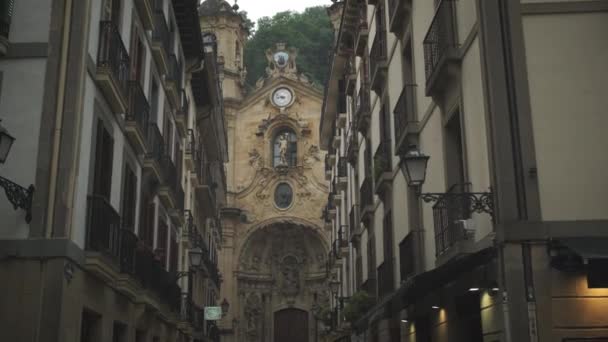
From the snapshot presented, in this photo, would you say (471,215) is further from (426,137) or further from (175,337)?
(175,337)

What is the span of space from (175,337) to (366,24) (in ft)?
40.0

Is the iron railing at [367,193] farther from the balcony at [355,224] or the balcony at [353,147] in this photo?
the balcony at [353,147]

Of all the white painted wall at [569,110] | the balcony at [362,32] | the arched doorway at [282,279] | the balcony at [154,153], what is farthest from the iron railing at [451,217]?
the arched doorway at [282,279]

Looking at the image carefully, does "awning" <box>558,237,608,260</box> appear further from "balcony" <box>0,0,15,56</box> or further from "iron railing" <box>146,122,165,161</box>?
"iron railing" <box>146,122,165,161</box>

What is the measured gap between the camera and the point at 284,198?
184 ft

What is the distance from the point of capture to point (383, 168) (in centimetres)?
2084

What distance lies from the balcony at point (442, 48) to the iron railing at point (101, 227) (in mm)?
6367

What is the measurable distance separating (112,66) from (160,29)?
711cm

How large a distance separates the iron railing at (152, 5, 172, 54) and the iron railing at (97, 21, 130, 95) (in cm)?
480

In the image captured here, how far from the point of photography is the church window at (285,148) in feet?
186

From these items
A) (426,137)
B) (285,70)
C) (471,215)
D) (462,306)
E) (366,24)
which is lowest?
(462,306)

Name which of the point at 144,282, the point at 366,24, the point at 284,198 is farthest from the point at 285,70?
the point at 144,282

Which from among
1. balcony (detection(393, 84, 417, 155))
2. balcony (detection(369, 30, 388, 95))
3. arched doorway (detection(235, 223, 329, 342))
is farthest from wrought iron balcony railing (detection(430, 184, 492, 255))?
arched doorway (detection(235, 223, 329, 342))

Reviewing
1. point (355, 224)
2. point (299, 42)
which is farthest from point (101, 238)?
point (299, 42)
